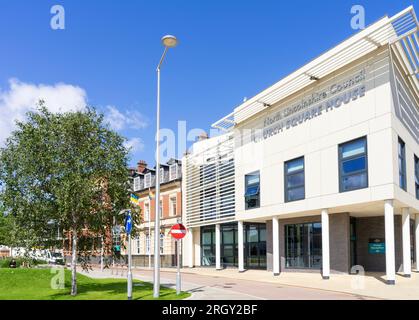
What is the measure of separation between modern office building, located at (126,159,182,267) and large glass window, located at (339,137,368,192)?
20424 mm

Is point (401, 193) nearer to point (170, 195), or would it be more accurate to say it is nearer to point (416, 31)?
point (416, 31)

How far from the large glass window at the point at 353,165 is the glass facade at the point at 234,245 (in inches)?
477

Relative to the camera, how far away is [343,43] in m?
24.5

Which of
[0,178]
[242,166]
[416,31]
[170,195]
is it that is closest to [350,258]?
[242,166]

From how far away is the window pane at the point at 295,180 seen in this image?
27.3 m

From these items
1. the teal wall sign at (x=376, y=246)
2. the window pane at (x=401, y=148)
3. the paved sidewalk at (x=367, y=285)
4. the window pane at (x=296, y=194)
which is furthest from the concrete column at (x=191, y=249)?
the window pane at (x=401, y=148)

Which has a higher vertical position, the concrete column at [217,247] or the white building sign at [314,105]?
the white building sign at [314,105]

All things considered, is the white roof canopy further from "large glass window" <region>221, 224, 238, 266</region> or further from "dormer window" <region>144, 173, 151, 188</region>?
"dormer window" <region>144, 173, 151, 188</region>

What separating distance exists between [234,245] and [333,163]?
15855 mm

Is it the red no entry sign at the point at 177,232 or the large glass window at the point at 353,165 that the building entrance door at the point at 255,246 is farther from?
the red no entry sign at the point at 177,232

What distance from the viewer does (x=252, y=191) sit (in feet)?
105

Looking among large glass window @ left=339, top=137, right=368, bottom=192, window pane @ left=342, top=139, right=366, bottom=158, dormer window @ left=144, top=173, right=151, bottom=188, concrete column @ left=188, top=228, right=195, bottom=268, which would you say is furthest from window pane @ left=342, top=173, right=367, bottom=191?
dormer window @ left=144, top=173, right=151, bottom=188

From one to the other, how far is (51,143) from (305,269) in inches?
716

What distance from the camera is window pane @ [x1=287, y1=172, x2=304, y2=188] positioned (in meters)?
27.3
